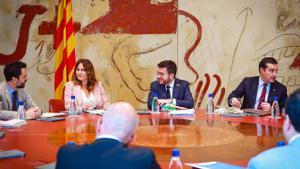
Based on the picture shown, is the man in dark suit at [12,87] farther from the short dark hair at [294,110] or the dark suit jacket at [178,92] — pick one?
the short dark hair at [294,110]

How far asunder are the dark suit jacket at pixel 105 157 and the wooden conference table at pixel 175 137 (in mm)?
646

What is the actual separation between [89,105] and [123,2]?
6.42 ft

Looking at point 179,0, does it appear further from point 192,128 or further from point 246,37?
point 192,128

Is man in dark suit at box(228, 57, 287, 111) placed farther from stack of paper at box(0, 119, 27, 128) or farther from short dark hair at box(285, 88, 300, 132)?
short dark hair at box(285, 88, 300, 132)

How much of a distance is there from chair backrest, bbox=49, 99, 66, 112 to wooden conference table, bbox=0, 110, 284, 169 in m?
0.76

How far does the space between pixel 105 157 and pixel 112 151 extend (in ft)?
0.13

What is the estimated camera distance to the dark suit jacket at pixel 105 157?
1731 mm

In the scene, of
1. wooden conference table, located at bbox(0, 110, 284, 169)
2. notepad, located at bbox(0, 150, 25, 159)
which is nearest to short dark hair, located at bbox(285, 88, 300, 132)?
wooden conference table, located at bbox(0, 110, 284, 169)

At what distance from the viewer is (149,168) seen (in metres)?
1.77

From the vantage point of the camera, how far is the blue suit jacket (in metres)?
1.59

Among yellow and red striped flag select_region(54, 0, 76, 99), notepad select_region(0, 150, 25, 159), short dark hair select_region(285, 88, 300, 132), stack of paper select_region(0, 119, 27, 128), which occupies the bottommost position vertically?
notepad select_region(0, 150, 25, 159)

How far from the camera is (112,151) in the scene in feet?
5.79

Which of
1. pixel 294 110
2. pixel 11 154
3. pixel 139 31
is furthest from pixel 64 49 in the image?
pixel 294 110

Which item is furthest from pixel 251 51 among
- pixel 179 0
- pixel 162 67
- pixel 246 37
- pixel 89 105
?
pixel 89 105
